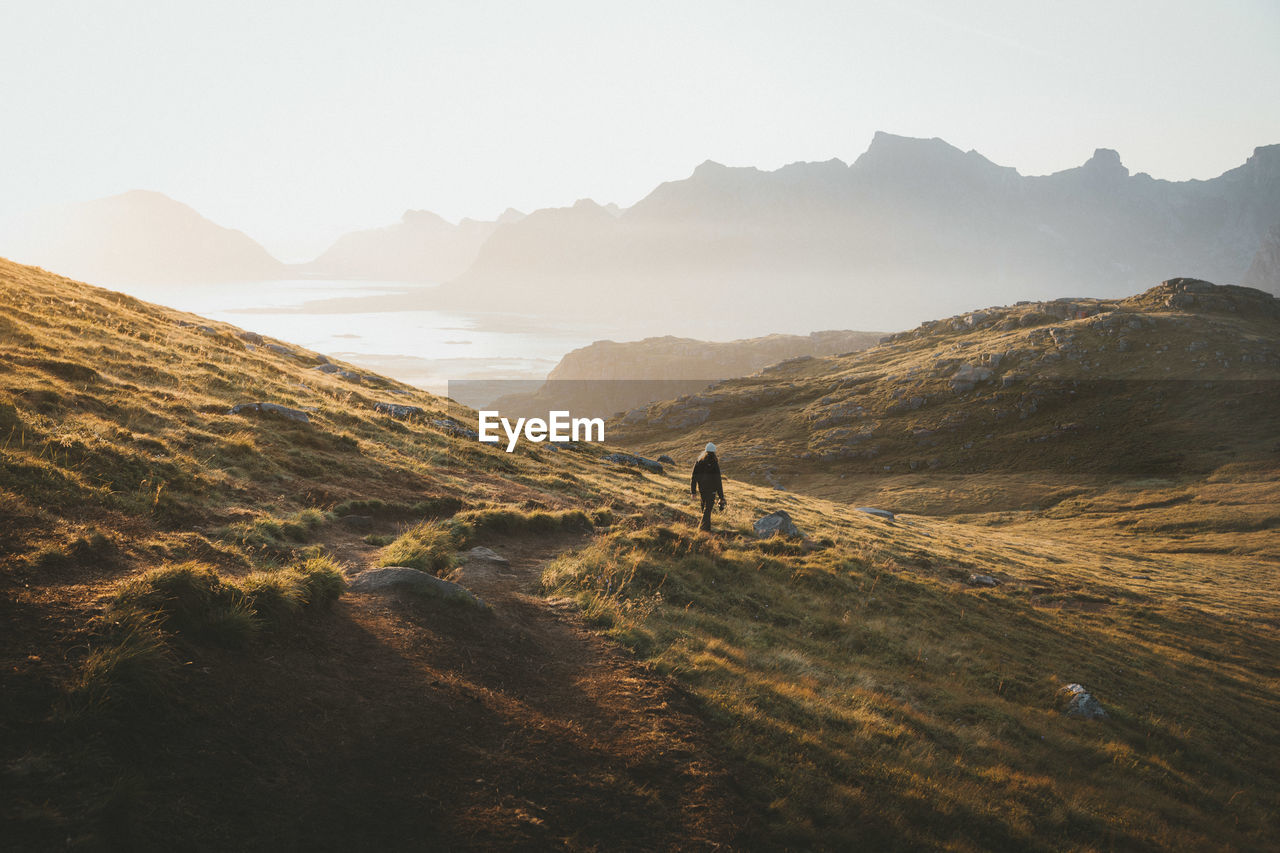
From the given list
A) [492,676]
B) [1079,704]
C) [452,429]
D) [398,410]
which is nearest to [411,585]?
[492,676]

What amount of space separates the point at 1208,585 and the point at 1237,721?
2864 cm

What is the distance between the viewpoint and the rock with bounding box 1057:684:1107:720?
14.7 m

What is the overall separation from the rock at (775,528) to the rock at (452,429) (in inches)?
705

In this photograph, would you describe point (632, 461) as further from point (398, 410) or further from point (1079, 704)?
point (1079, 704)

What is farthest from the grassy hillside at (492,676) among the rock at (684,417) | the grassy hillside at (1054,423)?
the rock at (684,417)

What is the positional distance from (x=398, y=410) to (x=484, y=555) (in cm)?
2301

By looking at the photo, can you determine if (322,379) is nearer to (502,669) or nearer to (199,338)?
(199,338)

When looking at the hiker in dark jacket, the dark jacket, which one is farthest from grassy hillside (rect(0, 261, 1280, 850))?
the dark jacket

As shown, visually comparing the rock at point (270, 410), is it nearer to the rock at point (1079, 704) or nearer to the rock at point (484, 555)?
the rock at point (484, 555)

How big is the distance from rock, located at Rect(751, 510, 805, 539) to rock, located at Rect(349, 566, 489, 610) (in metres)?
15.7

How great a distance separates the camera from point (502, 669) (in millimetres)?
9305

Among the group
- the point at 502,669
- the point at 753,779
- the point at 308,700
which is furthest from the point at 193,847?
the point at 753,779

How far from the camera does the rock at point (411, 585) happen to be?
10688 mm

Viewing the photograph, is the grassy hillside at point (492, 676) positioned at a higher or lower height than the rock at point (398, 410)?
lower
